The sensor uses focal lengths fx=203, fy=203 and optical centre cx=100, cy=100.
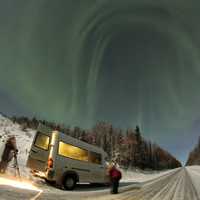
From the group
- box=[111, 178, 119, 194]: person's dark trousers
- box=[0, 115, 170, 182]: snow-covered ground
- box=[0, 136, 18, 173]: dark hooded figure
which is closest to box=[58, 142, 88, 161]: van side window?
box=[111, 178, 119, 194]: person's dark trousers

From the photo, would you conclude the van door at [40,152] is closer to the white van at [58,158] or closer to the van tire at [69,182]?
the white van at [58,158]

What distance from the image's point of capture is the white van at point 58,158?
1020 centimetres

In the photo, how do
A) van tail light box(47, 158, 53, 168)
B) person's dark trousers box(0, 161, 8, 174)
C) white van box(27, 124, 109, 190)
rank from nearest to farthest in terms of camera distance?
1. van tail light box(47, 158, 53, 168)
2. white van box(27, 124, 109, 190)
3. person's dark trousers box(0, 161, 8, 174)

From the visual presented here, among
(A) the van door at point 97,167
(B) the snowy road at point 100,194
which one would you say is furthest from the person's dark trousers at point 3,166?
(A) the van door at point 97,167

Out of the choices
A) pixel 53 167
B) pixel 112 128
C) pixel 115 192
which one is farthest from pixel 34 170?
pixel 112 128

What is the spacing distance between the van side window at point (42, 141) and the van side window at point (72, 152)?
0.71 meters

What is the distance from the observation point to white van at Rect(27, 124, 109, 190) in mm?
10195

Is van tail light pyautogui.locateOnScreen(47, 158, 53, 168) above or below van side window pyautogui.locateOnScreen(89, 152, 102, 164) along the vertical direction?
below

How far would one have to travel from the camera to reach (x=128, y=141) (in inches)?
3342

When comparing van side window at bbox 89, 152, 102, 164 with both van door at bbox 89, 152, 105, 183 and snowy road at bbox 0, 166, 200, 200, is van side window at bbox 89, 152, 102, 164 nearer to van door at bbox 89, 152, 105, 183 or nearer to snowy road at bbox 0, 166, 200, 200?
van door at bbox 89, 152, 105, 183

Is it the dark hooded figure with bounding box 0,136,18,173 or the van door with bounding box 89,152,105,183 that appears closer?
the dark hooded figure with bounding box 0,136,18,173

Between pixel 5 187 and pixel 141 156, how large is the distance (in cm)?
8444

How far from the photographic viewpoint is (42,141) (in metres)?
10.8

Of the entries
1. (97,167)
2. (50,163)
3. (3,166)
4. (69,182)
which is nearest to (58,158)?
(50,163)
